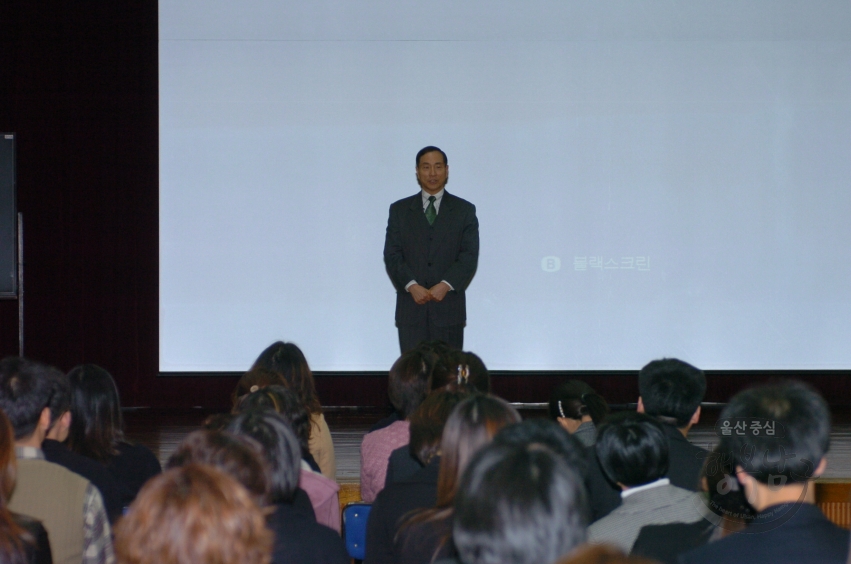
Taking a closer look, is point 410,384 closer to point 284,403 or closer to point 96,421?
point 284,403

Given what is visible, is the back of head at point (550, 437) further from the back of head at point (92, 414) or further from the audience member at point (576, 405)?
the back of head at point (92, 414)

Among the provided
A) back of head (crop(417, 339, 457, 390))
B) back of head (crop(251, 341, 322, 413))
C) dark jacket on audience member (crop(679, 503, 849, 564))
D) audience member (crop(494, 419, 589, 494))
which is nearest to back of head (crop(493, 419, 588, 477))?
audience member (crop(494, 419, 589, 494))

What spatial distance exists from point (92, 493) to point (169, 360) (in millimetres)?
3660

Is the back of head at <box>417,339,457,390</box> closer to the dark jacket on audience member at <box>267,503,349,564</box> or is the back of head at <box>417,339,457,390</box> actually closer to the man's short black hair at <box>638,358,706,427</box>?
the man's short black hair at <box>638,358,706,427</box>

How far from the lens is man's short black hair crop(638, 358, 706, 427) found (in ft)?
7.83

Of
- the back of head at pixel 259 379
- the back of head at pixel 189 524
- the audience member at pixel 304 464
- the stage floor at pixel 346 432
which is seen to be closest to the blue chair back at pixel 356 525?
→ the audience member at pixel 304 464

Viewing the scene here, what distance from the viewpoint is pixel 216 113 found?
5.13 m

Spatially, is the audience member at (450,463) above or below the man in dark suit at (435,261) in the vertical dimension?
below

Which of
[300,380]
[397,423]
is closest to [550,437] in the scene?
[397,423]

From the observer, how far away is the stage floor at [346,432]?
370 centimetres

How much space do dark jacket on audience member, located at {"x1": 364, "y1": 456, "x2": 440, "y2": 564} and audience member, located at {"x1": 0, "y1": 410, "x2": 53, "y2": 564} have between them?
Result: 0.62 meters

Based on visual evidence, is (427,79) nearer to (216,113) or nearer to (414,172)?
(414,172)

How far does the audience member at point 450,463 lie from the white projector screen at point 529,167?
3631mm

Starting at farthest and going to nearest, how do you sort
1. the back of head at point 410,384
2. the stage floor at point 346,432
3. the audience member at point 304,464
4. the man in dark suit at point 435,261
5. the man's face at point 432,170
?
1. the man in dark suit at point 435,261
2. the man's face at point 432,170
3. the stage floor at point 346,432
4. the back of head at point 410,384
5. the audience member at point 304,464
